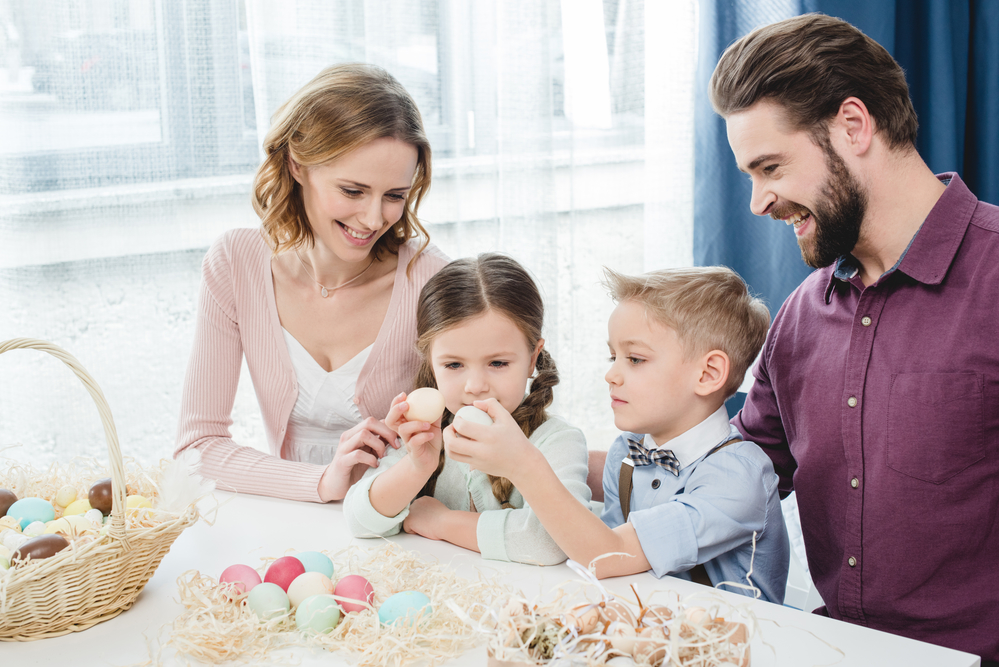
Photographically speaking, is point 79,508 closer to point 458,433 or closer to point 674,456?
point 458,433

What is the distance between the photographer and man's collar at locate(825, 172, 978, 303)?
49.1 inches

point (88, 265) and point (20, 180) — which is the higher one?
point (20, 180)

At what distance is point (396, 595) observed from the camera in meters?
0.96

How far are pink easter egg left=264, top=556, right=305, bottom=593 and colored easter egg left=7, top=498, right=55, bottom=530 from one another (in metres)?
0.34

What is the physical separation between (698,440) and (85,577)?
864 mm

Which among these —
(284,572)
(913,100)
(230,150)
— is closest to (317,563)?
(284,572)

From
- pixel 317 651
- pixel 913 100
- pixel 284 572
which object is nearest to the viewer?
pixel 317 651

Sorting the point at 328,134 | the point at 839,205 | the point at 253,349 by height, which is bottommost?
the point at 253,349

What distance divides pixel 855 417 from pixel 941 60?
1409mm

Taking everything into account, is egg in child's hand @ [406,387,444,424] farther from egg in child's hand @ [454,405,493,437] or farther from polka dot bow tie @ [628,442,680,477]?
polka dot bow tie @ [628,442,680,477]

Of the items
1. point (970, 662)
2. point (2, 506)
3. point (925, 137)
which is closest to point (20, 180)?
point (2, 506)

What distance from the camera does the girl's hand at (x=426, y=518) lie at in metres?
1.23

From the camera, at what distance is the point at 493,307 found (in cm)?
136

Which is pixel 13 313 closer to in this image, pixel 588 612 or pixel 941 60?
pixel 588 612
